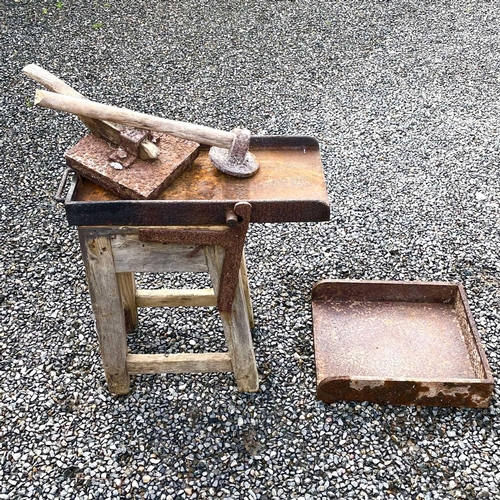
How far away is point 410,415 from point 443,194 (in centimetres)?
246

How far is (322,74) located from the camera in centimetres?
682

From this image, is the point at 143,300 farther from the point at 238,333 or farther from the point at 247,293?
the point at 238,333

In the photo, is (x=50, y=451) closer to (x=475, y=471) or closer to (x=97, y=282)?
(x=97, y=282)

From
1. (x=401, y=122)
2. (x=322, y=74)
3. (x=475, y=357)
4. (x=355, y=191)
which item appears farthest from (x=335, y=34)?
(x=475, y=357)

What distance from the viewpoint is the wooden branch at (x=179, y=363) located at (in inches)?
122

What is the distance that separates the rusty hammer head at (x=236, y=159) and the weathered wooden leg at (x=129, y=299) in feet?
3.33

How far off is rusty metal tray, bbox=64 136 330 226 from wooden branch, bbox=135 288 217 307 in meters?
0.94

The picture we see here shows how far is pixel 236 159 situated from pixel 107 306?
1.01 meters

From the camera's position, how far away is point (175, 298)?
3.40m

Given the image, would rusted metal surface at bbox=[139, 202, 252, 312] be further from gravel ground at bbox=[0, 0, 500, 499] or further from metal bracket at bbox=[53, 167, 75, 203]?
gravel ground at bbox=[0, 0, 500, 499]

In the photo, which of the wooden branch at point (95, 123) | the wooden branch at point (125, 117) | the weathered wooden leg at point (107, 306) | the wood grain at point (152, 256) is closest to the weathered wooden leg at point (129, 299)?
the weathered wooden leg at point (107, 306)

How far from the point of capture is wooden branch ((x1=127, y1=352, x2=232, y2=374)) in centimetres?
310

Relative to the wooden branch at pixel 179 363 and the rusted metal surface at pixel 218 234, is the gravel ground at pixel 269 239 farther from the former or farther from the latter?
the rusted metal surface at pixel 218 234

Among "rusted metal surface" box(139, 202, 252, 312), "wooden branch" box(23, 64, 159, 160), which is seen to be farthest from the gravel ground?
"wooden branch" box(23, 64, 159, 160)
